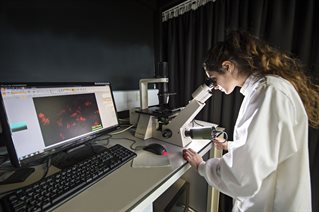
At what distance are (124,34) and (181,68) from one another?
0.69m

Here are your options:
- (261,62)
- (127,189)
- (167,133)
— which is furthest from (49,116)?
(261,62)

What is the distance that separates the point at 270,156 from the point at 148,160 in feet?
1.70

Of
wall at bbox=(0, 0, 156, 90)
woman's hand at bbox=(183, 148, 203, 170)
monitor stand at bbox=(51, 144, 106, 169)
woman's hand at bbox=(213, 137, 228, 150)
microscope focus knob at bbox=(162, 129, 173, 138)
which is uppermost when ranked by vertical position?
wall at bbox=(0, 0, 156, 90)

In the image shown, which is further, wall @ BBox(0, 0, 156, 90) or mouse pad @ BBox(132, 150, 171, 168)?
wall @ BBox(0, 0, 156, 90)

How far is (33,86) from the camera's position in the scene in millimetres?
606

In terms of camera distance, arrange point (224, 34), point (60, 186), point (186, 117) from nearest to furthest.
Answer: point (60, 186) → point (186, 117) → point (224, 34)

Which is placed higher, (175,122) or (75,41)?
(75,41)

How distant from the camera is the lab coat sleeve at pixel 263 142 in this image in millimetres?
522

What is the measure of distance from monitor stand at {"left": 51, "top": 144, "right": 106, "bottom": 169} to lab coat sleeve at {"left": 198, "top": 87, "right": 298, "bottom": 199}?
27.8 inches

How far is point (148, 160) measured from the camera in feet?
2.37

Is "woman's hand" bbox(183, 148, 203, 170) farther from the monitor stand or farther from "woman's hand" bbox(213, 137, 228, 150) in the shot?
the monitor stand

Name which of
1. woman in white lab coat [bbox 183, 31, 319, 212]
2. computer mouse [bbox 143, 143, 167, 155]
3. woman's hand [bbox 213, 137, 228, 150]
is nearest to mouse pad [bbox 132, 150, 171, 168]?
computer mouse [bbox 143, 143, 167, 155]

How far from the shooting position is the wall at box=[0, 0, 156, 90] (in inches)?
33.3

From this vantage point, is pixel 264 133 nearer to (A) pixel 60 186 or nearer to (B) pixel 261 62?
(B) pixel 261 62
